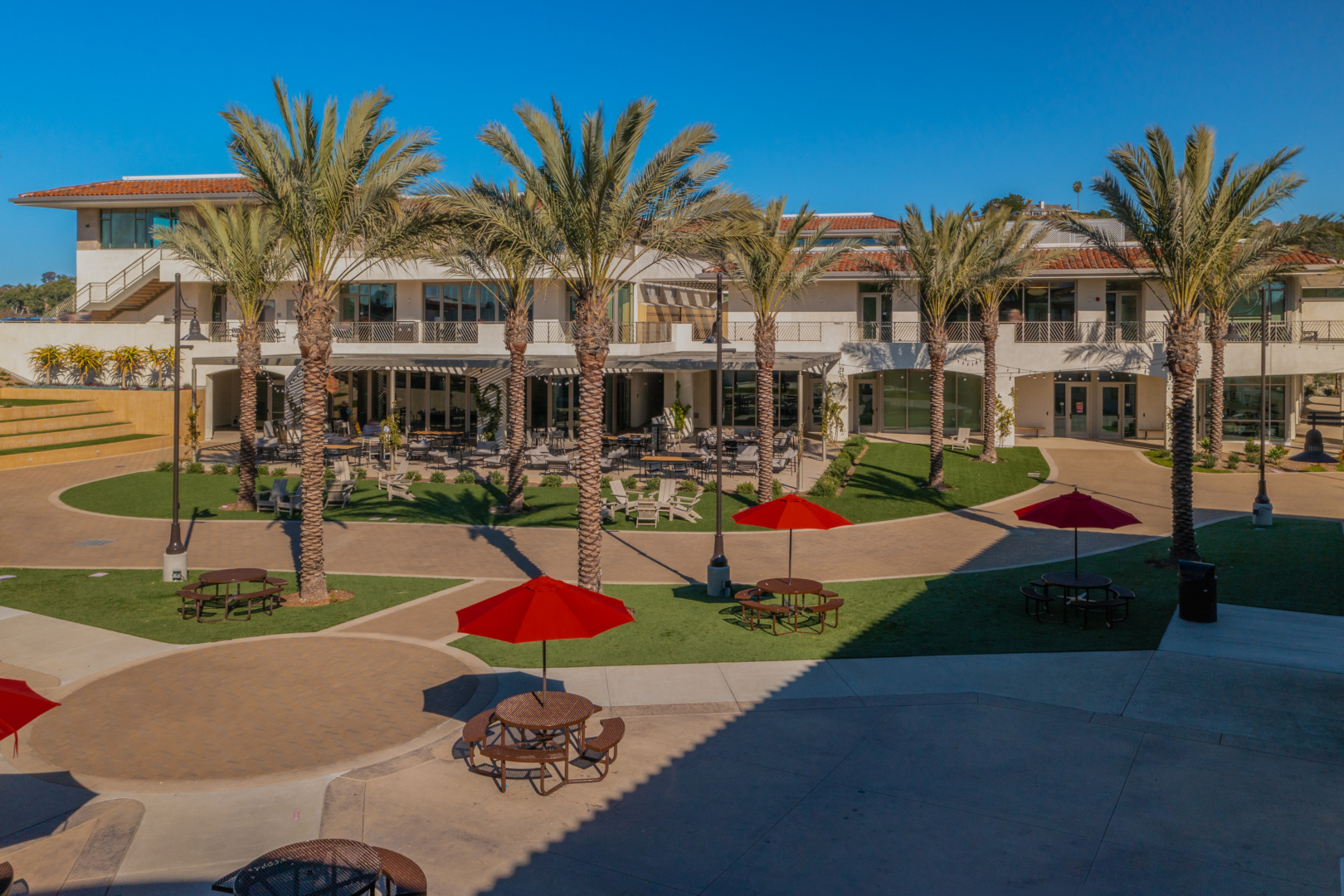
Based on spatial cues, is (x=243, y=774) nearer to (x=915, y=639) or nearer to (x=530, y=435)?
(x=915, y=639)

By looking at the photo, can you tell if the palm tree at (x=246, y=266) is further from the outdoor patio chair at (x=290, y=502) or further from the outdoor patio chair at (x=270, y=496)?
the outdoor patio chair at (x=290, y=502)

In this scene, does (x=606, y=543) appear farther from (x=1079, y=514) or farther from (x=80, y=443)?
(x=80, y=443)

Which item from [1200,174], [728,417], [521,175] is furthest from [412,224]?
[728,417]

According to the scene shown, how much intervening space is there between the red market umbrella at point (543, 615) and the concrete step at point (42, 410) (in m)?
30.5

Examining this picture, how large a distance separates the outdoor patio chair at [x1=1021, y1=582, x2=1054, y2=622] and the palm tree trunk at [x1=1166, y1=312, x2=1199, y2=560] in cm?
404

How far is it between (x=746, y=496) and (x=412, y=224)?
12.6m

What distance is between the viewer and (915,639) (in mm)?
12852

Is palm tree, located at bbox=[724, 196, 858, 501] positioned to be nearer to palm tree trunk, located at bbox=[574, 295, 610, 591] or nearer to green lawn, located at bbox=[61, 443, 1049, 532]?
green lawn, located at bbox=[61, 443, 1049, 532]

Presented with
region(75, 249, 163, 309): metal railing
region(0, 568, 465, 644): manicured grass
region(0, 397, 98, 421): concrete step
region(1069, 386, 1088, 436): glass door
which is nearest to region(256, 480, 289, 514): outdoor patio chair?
region(0, 568, 465, 644): manicured grass

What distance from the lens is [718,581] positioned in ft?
51.0

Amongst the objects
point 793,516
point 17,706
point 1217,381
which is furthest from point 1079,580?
point 1217,381

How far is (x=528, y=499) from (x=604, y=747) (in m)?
17.4

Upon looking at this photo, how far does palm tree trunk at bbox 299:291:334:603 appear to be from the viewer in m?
15.0

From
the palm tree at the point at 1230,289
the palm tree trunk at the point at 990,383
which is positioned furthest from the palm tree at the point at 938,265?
the palm tree at the point at 1230,289
